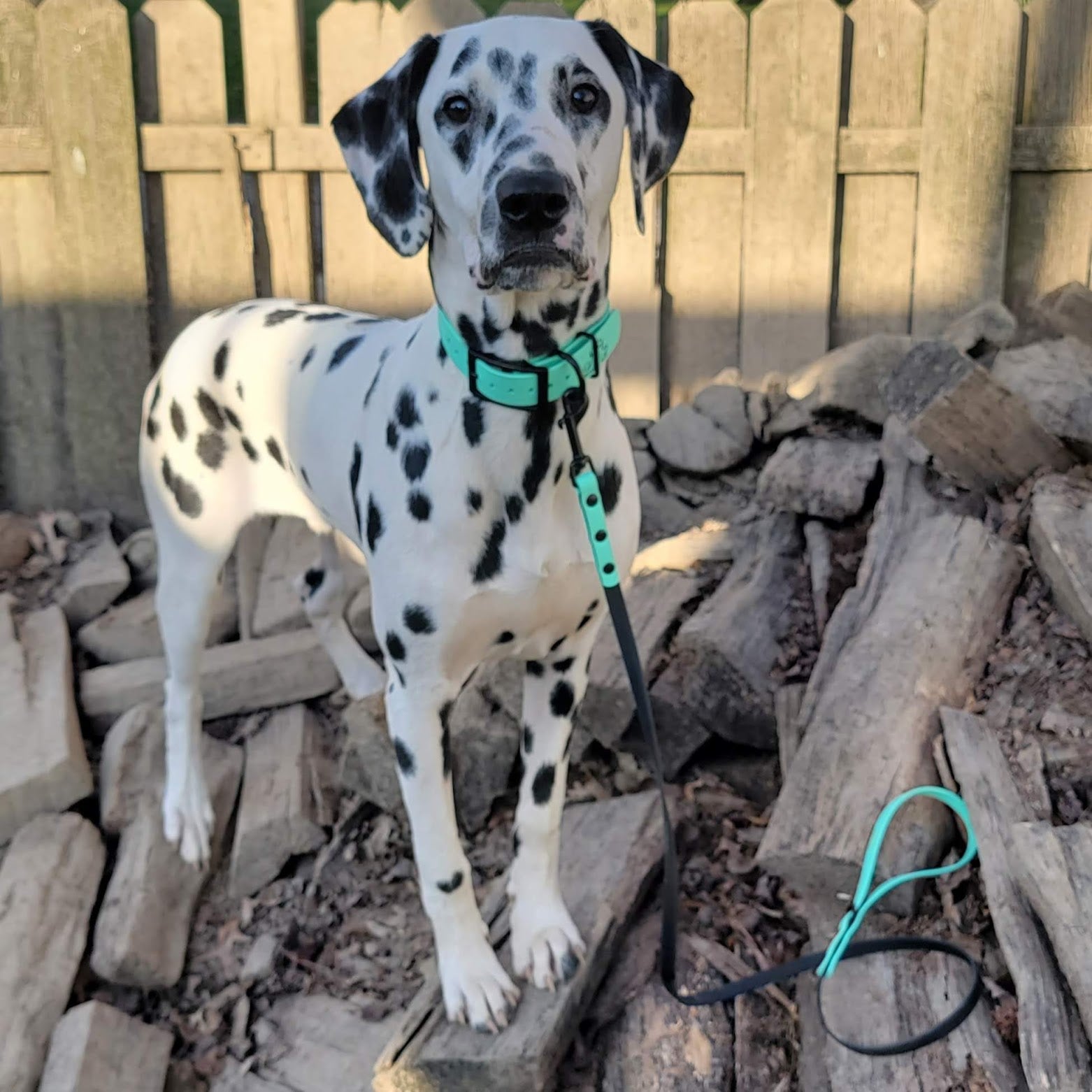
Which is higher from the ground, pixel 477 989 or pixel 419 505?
pixel 419 505

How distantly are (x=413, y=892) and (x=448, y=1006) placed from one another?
932 mm

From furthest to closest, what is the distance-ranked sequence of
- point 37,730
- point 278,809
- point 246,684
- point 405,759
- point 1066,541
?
point 246,684 → point 37,730 → point 278,809 → point 1066,541 → point 405,759

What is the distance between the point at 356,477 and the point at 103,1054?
1.60 m

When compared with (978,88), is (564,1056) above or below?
below

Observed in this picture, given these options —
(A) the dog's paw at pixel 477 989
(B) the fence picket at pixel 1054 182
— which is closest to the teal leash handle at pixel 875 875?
(A) the dog's paw at pixel 477 989

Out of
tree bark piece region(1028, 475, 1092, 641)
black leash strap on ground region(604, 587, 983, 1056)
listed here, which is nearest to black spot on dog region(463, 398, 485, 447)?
black leash strap on ground region(604, 587, 983, 1056)

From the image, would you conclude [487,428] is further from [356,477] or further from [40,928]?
[40,928]

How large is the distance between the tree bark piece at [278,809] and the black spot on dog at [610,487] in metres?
1.75

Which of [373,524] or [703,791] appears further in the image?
[703,791]

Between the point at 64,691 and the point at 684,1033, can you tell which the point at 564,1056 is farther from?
the point at 64,691

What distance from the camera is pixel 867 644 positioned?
3203mm

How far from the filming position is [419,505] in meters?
2.57

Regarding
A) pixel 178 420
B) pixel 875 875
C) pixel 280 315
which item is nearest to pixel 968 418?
pixel 875 875

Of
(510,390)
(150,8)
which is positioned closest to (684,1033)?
(510,390)
